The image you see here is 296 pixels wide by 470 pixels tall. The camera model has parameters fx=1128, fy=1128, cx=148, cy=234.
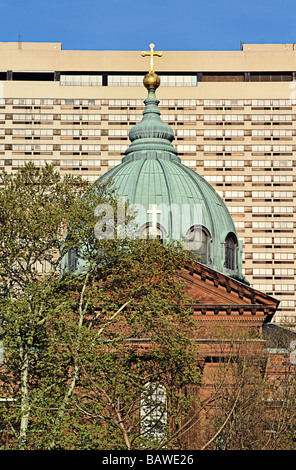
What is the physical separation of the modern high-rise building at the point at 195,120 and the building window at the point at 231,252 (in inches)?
2628

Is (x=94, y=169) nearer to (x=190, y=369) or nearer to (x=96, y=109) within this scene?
(x=96, y=109)

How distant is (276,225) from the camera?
486 feet

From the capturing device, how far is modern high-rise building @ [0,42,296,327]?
484ft

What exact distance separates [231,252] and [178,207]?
234 inches

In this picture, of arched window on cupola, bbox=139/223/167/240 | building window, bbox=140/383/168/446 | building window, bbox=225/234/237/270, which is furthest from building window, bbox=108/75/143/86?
building window, bbox=140/383/168/446

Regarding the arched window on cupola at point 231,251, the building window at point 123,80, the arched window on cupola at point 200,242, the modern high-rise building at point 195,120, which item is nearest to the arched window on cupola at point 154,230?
the arched window on cupola at point 200,242

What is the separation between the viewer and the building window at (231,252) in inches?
3036

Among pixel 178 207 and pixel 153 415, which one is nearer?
pixel 153 415

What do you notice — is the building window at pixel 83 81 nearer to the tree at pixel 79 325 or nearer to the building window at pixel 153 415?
the tree at pixel 79 325

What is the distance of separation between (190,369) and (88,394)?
4.70 meters

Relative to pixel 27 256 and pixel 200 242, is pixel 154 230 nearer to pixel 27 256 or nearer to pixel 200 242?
pixel 200 242

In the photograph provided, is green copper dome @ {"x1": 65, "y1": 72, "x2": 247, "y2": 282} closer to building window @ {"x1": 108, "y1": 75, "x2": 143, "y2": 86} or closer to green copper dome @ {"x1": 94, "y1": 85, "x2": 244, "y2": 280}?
green copper dome @ {"x1": 94, "y1": 85, "x2": 244, "y2": 280}

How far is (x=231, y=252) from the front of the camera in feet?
255
